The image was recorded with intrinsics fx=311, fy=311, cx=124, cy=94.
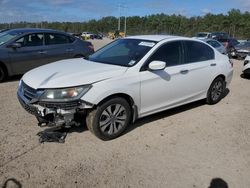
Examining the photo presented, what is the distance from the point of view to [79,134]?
5.22 meters

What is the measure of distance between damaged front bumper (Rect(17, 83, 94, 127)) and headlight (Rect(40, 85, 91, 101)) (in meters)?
0.06

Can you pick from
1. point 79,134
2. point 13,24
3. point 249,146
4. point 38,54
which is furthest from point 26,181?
point 13,24

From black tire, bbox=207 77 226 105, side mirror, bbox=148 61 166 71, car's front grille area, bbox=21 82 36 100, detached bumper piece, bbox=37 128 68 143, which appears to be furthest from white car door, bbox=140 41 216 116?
car's front grille area, bbox=21 82 36 100

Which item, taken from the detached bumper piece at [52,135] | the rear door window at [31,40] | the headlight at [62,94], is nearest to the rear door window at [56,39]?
the rear door window at [31,40]

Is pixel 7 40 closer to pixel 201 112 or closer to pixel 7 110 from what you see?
pixel 7 110

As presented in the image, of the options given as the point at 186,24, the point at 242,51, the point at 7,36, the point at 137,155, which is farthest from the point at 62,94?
the point at 186,24

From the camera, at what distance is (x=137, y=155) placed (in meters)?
4.61

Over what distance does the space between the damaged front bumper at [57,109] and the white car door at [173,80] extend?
1191mm

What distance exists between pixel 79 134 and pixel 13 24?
41821 millimetres

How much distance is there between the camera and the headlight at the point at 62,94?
455 centimetres

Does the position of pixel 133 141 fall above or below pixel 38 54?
below

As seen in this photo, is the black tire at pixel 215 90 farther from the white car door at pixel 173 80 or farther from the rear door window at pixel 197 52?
the rear door window at pixel 197 52

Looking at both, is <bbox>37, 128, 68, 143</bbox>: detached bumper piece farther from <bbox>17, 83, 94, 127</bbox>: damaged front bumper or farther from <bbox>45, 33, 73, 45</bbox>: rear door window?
<bbox>45, 33, 73, 45</bbox>: rear door window

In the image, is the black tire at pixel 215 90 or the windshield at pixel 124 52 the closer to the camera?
the windshield at pixel 124 52
